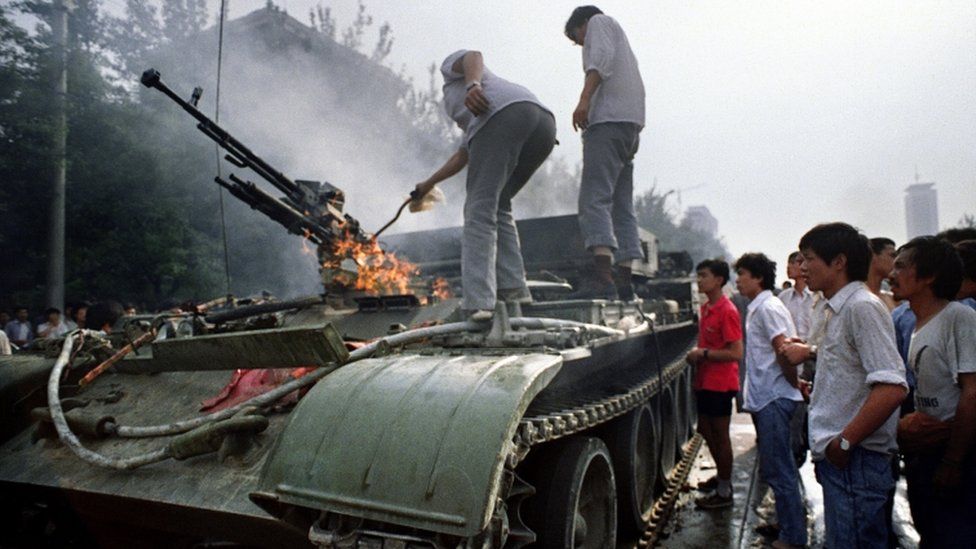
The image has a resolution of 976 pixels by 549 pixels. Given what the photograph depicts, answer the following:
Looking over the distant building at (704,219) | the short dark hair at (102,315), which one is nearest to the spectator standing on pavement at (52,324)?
the short dark hair at (102,315)

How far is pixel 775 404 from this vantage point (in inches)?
163

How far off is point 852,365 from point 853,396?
126 millimetres

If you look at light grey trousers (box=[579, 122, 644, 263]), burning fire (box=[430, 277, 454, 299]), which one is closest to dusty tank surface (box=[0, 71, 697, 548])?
light grey trousers (box=[579, 122, 644, 263])

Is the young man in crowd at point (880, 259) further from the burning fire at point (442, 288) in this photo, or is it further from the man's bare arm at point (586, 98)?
the burning fire at point (442, 288)

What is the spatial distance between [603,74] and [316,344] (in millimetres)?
3028

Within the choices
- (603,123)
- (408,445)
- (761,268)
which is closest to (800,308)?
(761,268)

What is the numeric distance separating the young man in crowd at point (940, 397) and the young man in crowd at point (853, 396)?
0.64 ft

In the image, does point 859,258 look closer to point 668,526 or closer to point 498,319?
point 498,319

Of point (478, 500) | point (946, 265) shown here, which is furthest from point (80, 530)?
point (946, 265)

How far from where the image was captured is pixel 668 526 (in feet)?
15.3

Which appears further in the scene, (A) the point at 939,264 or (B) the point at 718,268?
(B) the point at 718,268

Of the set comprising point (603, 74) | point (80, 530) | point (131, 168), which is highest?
point (131, 168)

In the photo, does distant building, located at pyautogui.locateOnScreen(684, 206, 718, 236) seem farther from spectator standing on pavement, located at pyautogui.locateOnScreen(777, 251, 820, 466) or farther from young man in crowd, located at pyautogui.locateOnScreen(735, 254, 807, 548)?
young man in crowd, located at pyautogui.locateOnScreen(735, 254, 807, 548)

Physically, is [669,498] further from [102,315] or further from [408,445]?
[102,315]
